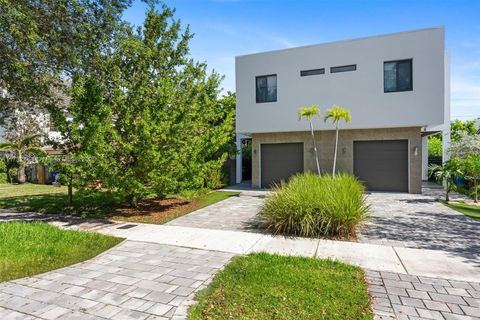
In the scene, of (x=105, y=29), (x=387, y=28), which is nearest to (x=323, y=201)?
(x=105, y=29)

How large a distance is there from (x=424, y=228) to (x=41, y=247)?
8.73 metres

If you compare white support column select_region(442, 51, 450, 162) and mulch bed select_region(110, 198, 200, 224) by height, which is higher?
white support column select_region(442, 51, 450, 162)

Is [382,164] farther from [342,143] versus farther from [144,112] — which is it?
[144,112]

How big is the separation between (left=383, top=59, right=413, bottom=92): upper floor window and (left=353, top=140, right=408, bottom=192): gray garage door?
258cm

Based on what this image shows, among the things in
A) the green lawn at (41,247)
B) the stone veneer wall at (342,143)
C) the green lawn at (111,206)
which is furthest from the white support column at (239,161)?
the green lawn at (41,247)

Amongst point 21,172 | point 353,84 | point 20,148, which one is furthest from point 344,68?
point 21,172

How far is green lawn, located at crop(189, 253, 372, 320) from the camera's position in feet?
10.9

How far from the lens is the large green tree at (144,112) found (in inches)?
323

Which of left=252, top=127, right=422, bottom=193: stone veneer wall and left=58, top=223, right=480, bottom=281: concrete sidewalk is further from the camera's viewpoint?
left=252, top=127, right=422, bottom=193: stone veneer wall

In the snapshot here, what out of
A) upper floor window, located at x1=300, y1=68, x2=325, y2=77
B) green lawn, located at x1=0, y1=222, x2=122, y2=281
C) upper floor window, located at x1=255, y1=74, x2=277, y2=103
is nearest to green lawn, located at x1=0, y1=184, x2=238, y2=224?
green lawn, located at x1=0, y1=222, x2=122, y2=281

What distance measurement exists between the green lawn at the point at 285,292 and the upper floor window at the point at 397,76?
35.4 feet

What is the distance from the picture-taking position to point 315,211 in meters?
6.75

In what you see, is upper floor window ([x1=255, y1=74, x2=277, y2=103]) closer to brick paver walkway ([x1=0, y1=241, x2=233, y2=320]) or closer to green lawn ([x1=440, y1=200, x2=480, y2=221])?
green lawn ([x1=440, y1=200, x2=480, y2=221])

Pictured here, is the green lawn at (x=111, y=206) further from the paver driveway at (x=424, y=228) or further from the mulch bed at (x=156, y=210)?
the paver driveway at (x=424, y=228)
